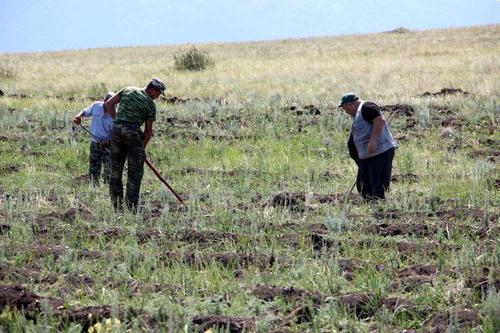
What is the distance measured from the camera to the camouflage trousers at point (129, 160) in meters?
8.52

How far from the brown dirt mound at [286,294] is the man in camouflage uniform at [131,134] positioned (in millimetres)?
3300

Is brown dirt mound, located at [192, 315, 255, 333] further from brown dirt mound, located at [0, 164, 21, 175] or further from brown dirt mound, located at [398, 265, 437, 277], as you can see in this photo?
brown dirt mound, located at [0, 164, 21, 175]

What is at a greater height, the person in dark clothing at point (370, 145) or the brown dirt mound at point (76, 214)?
the person in dark clothing at point (370, 145)

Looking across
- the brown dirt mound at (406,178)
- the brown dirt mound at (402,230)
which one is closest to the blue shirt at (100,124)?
the brown dirt mound at (406,178)

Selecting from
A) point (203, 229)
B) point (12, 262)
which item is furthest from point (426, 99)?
point (12, 262)

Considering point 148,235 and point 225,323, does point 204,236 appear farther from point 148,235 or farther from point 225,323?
point 225,323

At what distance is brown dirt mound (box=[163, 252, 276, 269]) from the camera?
6.13 meters

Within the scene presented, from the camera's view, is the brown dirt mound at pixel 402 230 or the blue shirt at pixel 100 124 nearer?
the brown dirt mound at pixel 402 230

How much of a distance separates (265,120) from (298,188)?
17.4 ft

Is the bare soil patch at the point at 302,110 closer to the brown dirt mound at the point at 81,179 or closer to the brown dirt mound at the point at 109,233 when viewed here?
the brown dirt mound at the point at 81,179

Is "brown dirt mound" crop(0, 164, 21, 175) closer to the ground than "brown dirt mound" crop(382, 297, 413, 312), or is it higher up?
higher up

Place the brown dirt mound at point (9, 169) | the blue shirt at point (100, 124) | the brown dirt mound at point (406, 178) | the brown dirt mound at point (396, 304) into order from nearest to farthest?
the brown dirt mound at point (396, 304) < the brown dirt mound at point (406, 178) < the blue shirt at point (100, 124) < the brown dirt mound at point (9, 169)

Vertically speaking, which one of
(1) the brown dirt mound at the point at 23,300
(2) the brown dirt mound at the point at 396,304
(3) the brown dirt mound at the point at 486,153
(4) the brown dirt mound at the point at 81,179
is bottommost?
(3) the brown dirt mound at the point at 486,153

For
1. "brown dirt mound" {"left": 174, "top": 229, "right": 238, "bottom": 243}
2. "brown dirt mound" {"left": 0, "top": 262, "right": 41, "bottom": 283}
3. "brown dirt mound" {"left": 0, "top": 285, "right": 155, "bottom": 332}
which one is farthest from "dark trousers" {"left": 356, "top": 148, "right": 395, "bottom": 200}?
"brown dirt mound" {"left": 0, "top": 285, "right": 155, "bottom": 332}
